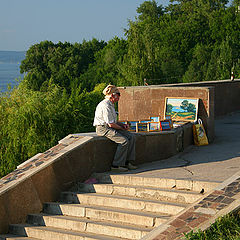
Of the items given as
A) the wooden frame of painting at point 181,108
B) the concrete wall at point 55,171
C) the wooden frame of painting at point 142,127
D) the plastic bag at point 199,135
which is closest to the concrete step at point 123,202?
the concrete wall at point 55,171

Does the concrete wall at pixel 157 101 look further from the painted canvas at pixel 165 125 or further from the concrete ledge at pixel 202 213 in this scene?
the concrete ledge at pixel 202 213

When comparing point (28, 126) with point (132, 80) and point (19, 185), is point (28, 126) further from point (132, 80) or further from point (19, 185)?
point (132, 80)

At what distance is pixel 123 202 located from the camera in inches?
307

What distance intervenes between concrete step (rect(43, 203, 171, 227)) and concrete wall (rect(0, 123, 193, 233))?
1.04ft

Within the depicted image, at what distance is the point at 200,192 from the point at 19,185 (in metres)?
2.83

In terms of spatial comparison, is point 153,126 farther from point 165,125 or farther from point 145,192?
point 145,192

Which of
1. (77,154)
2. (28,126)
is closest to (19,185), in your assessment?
(77,154)

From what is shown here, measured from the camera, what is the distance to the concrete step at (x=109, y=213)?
280 inches

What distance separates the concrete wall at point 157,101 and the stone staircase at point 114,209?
430 centimetres

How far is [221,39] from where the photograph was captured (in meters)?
68.9

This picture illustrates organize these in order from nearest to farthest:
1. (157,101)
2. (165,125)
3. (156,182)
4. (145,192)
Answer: (145,192) → (156,182) → (165,125) → (157,101)

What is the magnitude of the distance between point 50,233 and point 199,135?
5489 millimetres

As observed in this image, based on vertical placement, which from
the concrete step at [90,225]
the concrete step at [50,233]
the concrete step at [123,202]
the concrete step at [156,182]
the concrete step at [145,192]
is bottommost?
the concrete step at [50,233]

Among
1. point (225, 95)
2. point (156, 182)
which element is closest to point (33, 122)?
point (225, 95)
